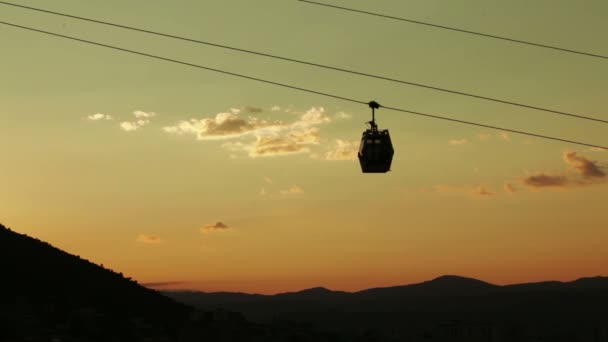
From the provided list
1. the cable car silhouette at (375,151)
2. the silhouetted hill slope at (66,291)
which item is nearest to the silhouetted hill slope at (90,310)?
the silhouetted hill slope at (66,291)

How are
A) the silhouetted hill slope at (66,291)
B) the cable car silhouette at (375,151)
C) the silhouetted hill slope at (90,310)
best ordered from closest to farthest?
1. the cable car silhouette at (375,151)
2. the silhouetted hill slope at (90,310)
3. the silhouetted hill slope at (66,291)

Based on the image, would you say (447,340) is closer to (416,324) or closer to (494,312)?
(416,324)

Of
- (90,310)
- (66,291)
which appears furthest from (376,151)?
(66,291)

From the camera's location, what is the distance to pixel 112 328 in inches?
2044

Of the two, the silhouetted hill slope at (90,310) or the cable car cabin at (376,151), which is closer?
the cable car cabin at (376,151)

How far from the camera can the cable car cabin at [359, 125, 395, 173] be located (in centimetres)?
3547

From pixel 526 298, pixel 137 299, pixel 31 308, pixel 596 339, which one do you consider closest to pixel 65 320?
pixel 31 308

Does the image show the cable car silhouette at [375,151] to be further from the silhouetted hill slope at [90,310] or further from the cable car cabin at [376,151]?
the silhouetted hill slope at [90,310]

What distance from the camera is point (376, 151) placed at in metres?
35.5

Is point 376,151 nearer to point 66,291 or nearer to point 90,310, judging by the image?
point 90,310

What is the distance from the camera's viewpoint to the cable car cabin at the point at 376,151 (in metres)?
35.5

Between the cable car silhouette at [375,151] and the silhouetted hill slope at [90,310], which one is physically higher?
the cable car silhouette at [375,151]

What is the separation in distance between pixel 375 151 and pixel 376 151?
0.04 metres

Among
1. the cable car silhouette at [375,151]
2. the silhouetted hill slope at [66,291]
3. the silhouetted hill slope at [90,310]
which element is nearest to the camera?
the cable car silhouette at [375,151]
